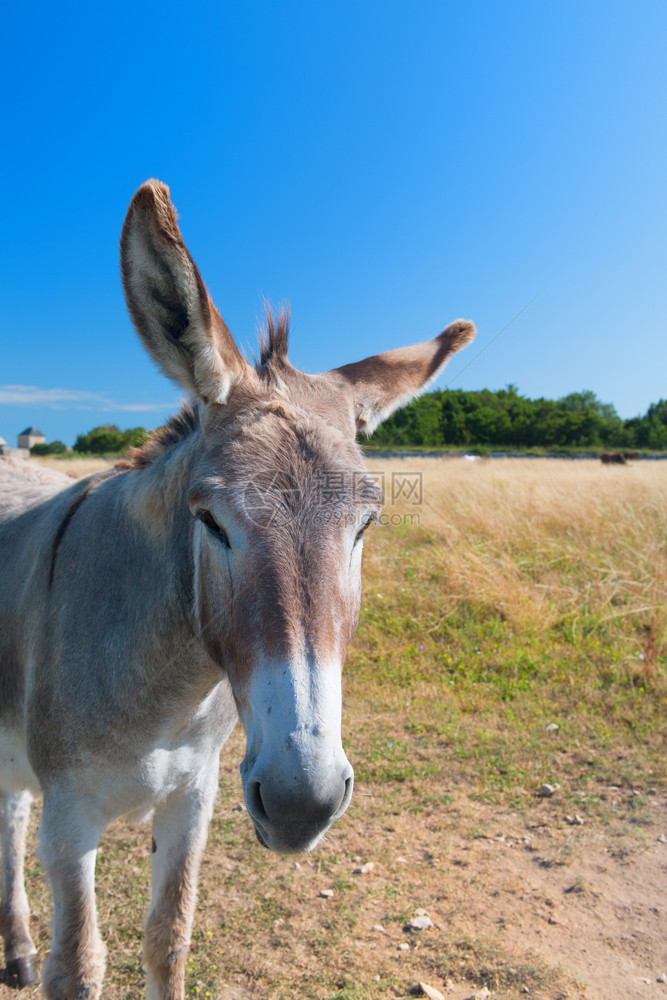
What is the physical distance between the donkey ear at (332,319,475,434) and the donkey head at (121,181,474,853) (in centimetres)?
16

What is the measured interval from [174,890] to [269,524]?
1955 millimetres

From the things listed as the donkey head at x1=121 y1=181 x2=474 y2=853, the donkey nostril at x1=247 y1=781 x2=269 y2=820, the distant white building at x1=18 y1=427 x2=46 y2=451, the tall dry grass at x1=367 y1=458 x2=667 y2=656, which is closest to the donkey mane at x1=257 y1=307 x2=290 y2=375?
the donkey head at x1=121 y1=181 x2=474 y2=853

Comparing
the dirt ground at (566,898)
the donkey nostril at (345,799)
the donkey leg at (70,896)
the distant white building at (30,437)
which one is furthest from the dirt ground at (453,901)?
the distant white building at (30,437)

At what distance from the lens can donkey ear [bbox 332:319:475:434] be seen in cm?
248

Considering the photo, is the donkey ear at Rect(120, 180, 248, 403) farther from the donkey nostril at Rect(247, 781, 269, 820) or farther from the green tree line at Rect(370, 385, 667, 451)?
the green tree line at Rect(370, 385, 667, 451)

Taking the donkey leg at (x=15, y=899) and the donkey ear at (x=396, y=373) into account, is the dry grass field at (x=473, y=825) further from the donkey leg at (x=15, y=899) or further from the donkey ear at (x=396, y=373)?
the donkey ear at (x=396, y=373)

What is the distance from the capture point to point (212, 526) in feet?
5.97

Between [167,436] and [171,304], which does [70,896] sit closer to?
[167,436]

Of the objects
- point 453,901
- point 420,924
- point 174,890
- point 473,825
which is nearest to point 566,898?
point 453,901

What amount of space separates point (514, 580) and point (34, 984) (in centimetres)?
622

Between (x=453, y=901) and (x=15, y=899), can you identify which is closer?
(x=15, y=899)

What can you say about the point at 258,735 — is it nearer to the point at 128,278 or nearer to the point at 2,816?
the point at 128,278

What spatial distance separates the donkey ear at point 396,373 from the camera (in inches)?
97.8

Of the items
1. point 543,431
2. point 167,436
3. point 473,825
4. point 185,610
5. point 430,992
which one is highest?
point 543,431
